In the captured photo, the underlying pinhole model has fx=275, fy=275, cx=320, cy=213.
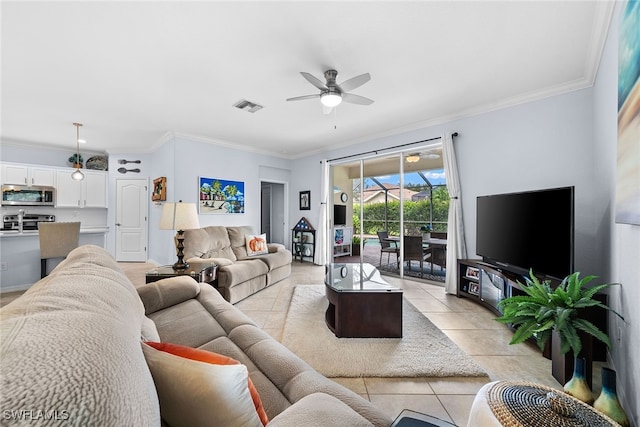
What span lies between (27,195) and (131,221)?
1.76 meters

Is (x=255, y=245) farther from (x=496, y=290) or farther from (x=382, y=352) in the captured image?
(x=496, y=290)

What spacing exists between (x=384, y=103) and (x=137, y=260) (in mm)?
6358

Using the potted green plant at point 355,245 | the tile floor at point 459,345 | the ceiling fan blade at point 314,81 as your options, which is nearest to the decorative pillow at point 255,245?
the tile floor at point 459,345

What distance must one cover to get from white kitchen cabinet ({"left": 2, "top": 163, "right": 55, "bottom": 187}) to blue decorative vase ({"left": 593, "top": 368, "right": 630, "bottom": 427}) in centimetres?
816

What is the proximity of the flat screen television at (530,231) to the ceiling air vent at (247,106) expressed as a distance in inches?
130

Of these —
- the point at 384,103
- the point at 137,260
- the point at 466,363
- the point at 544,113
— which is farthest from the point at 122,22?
the point at 137,260

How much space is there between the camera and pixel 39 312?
1.95ft

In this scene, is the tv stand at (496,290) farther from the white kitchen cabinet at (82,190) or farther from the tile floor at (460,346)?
the white kitchen cabinet at (82,190)

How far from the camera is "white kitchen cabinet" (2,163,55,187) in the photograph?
5.12 meters

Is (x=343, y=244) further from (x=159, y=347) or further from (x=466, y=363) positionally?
(x=159, y=347)

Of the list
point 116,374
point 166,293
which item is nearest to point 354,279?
point 166,293

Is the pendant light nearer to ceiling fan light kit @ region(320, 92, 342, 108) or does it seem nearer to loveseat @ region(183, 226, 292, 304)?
loveseat @ region(183, 226, 292, 304)

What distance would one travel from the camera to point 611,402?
4.56 feet

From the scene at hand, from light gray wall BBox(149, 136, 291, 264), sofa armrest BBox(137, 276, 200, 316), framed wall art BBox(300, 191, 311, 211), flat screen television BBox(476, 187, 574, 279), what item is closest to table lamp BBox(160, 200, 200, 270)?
→ sofa armrest BBox(137, 276, 200, 316)
